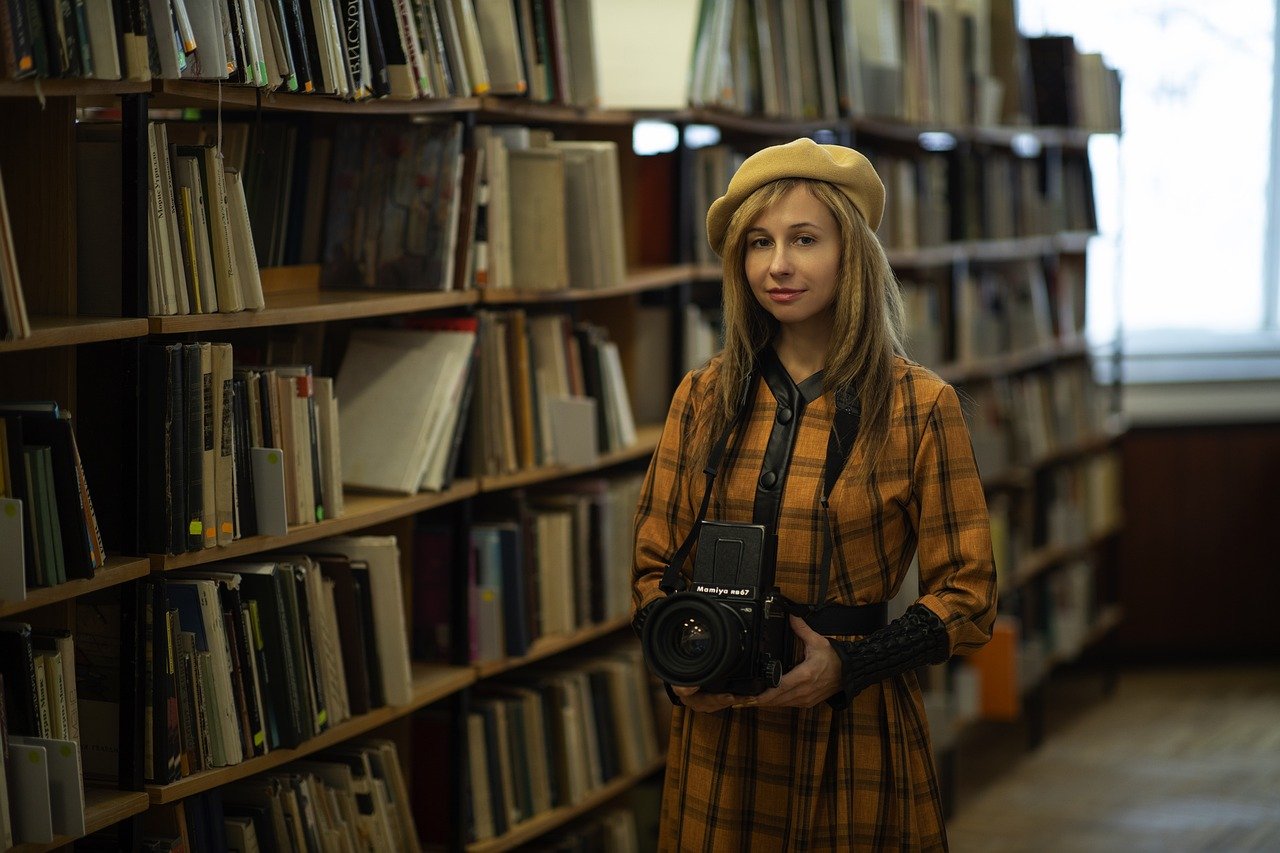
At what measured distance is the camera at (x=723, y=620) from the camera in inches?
66.1

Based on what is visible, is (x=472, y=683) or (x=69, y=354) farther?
(x=472, y=683)

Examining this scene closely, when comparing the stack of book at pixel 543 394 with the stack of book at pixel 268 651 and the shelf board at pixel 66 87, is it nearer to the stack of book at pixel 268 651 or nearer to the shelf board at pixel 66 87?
the stack of book at pixel 268 651

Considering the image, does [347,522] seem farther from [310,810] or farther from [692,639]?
[692,639]

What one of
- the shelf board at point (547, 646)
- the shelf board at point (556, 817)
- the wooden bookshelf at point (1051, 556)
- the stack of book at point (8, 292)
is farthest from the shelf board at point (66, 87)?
the wooden bookshelf at point (1051, 556)

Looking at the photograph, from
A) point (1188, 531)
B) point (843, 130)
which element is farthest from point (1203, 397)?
point (843, 130)

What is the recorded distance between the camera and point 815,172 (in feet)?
5.88

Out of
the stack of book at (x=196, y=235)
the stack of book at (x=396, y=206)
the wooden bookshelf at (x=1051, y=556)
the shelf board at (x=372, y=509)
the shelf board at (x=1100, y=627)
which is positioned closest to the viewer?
the stack of book at (x=196, y=235)

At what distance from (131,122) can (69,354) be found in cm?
30

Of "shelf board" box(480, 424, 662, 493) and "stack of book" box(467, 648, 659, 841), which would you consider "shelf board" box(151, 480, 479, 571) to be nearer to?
"shelf board" box(480, 424, 662, 493)

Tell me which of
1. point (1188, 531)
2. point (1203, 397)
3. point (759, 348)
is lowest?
point (1188, 531)

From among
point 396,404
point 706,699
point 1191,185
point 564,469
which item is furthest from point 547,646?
point 1191,185

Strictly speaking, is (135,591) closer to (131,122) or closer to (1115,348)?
(131,122)

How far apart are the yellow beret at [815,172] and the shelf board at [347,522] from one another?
2.52ft

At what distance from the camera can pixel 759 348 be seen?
6.08 ft
